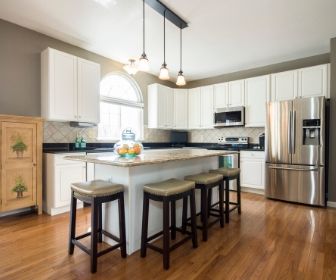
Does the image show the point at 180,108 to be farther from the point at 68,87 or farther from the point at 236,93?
the point at 68,87

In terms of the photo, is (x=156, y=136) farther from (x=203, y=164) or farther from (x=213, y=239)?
(x=213, y=239)

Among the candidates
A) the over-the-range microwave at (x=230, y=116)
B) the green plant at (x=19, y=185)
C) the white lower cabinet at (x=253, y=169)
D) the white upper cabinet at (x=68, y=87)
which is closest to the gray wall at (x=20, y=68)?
the white upper cabinet at (x=68, y=87)

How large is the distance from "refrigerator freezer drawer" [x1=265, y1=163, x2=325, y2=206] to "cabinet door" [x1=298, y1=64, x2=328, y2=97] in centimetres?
135

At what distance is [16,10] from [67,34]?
2.32ft

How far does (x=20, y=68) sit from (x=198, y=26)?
2713 millimetres

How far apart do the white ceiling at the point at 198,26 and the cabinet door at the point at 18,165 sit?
156 centimetres

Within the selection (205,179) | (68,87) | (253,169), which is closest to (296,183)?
(253,169)

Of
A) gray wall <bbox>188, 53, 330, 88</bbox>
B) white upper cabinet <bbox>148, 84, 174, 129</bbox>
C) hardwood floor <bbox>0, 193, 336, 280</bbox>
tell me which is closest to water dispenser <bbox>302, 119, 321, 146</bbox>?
hardwood floor <bbox>0, 193, 336, 280</bbox>

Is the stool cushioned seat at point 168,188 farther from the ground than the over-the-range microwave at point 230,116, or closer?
closer

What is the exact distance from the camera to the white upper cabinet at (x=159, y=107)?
202 inches

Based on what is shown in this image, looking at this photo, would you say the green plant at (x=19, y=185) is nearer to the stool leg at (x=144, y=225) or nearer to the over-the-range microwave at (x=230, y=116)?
the stool leg at (x=144, y=225)

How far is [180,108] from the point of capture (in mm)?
5617

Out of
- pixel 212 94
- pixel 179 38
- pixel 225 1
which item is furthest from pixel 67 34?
pixel 212 94

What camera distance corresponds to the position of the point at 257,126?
4543 millimetres
